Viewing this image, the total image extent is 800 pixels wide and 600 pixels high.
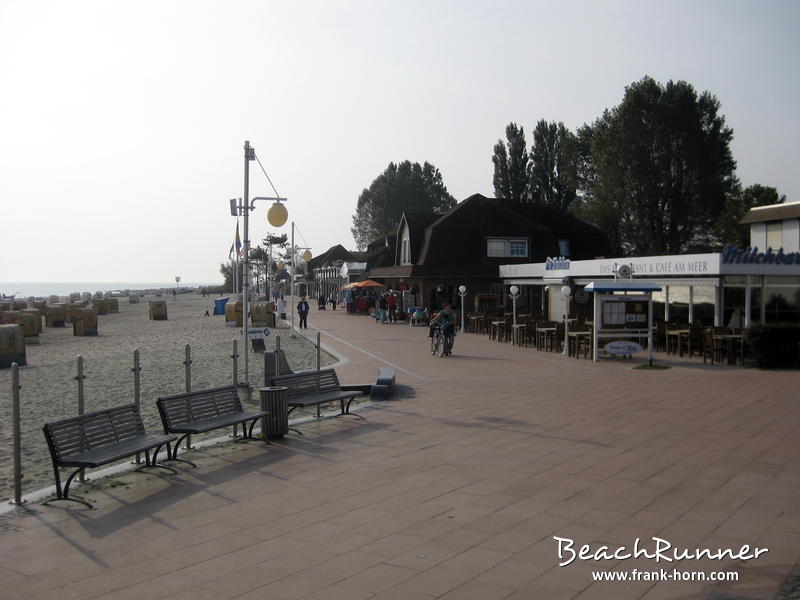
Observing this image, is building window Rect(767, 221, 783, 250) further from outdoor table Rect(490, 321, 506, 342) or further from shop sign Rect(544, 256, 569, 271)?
outdoor table Rect(490, 321, 506, 342)

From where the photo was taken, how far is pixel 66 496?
22.3 feet

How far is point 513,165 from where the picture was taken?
233 feet

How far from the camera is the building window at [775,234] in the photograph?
33969 mm

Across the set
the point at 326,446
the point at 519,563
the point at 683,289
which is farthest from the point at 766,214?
the point at 519,563

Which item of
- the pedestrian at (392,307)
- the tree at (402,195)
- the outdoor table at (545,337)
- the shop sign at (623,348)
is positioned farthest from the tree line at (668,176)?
the tree at (402,195)

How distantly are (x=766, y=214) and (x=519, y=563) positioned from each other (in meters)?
34.6

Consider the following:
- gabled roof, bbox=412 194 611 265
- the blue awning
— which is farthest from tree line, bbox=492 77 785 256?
the blue awning

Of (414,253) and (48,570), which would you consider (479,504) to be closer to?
(48,570)

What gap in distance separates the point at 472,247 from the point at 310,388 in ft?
99.5

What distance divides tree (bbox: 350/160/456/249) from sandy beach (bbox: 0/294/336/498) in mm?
72740

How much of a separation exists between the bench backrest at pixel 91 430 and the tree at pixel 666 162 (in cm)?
4721

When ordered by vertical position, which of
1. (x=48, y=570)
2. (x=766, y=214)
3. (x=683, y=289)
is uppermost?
(x=766, y=214)

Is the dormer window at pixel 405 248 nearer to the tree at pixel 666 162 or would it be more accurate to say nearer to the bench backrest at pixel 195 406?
the tree at pixel 666 162
